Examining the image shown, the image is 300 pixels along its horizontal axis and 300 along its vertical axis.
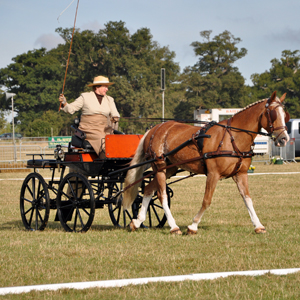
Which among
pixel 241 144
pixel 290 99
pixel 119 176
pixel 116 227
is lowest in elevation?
pixel 116 227

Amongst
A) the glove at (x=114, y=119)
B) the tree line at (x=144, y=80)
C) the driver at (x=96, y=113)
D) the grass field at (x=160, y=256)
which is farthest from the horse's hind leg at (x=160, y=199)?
the tree line at (x=144, y=80)

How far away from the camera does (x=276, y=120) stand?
707 cm

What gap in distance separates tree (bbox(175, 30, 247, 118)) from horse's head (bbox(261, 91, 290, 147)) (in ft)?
199

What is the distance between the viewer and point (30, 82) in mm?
85500

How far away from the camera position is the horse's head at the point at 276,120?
7012 millimetres

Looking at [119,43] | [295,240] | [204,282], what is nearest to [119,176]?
[295,240]

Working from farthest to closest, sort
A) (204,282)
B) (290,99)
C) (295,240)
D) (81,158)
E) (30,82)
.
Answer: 1. (30,82)
2. (290,99)
3. (81,158)
4. (295,240)
5. (204,282)

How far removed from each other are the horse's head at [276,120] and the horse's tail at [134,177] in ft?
7.04

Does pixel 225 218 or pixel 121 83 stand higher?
pixel 121 83

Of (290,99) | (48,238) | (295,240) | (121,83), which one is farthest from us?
(290,99)

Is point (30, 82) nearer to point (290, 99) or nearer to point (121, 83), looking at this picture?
point (121, 83)

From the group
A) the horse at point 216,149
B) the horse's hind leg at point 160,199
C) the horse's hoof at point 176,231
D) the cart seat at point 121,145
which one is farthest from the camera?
the cart seat at point 121,145

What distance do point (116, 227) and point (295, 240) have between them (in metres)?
3.20

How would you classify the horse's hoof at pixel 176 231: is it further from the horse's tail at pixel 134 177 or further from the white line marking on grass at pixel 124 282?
the white line marking on grass at pixel 124 282
